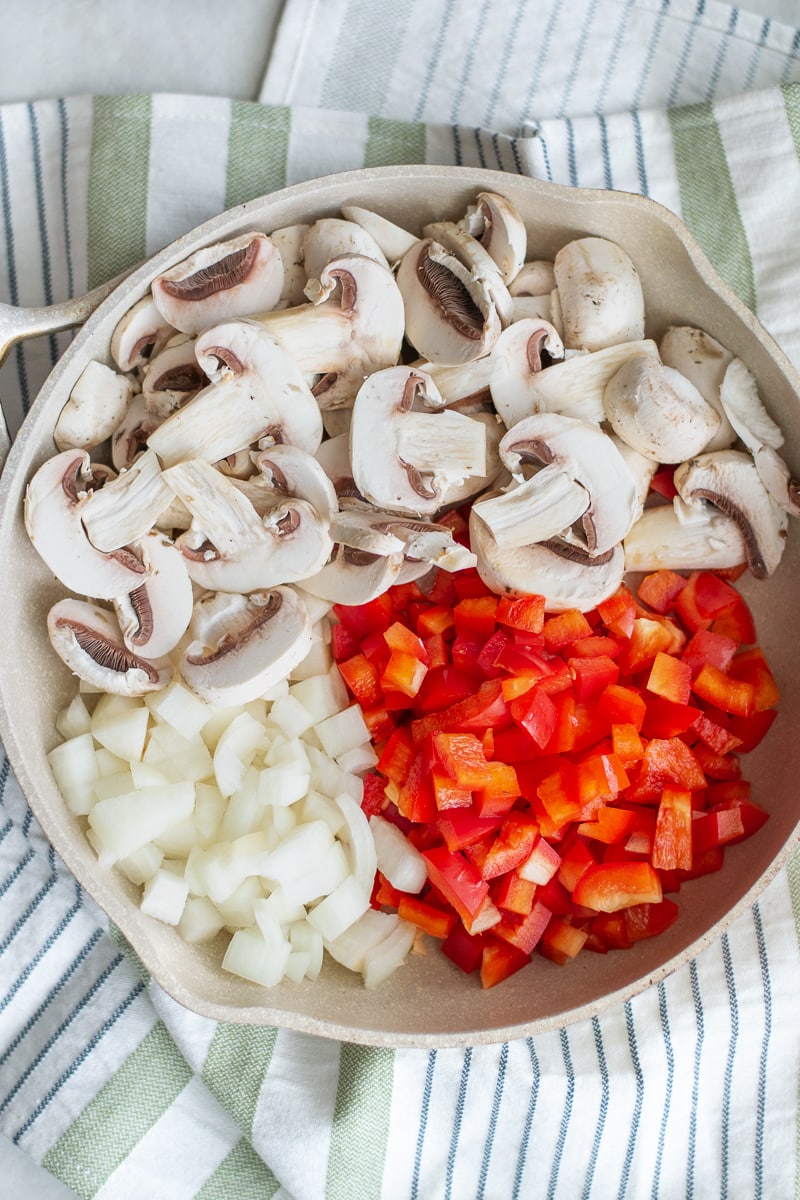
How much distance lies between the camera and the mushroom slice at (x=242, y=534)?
1.71 meters

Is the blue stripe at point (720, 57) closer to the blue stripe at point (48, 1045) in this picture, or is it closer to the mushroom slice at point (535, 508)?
the mushroom slice at point (535, 508)

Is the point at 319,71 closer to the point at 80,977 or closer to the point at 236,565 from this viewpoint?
the point at 236,565

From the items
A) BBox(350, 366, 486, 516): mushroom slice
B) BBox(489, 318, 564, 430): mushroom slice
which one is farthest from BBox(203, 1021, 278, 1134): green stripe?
BBox(489, 318, 564, 430): mushroom slice

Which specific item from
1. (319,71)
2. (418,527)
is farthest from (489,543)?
(319,71)

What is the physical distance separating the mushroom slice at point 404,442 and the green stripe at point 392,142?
1.74 ft

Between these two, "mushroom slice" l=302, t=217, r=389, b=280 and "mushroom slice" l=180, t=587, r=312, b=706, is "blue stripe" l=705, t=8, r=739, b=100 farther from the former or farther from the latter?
"mushroom slice" l=180, t=587, r=312, b=706

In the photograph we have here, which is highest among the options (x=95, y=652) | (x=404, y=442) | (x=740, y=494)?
(x=404, y=442)

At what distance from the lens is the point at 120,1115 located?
194 centimetres

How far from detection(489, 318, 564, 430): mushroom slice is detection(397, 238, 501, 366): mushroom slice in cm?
5

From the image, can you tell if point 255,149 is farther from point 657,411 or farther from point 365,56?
point 657,411

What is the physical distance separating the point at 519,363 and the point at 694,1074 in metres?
1.39

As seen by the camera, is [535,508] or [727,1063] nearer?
[535,508]

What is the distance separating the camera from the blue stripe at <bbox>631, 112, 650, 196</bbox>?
201 cm

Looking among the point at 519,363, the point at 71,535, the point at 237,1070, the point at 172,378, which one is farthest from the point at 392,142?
the point at 237,1070
